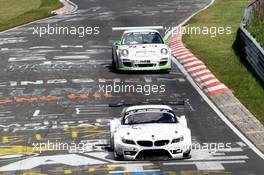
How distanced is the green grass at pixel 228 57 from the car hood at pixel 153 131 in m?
4.42

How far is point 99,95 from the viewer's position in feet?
77.6

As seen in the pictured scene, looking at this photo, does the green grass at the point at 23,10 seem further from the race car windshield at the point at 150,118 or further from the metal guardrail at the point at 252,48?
the race car windshield at the point at 150,118

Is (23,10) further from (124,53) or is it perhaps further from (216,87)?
(216,87)

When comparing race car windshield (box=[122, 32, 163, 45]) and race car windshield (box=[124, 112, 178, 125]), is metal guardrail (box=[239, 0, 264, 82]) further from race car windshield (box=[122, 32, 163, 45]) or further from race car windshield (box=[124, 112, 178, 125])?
race car windshield (box=[124, 112, 178, 125])

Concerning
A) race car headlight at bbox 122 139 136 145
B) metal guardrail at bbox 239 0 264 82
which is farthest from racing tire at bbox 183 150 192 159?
metal guardrail at bbox 239 0 264 82

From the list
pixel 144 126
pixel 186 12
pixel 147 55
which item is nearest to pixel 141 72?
pixel 147 55

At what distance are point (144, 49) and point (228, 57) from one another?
395 cm

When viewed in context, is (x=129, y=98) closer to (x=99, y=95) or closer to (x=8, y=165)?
(x=99, y=95)

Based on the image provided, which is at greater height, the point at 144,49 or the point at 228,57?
the point at 144,49

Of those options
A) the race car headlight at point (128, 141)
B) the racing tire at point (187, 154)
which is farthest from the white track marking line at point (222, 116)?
the race car headlight at point (128, 141)

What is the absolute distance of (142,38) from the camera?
93.1 feet

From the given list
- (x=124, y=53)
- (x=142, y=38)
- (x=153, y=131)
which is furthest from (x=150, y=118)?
(x=142, y=38)

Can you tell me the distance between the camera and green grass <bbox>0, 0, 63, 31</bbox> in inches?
1812

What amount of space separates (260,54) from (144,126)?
9.48 metres
